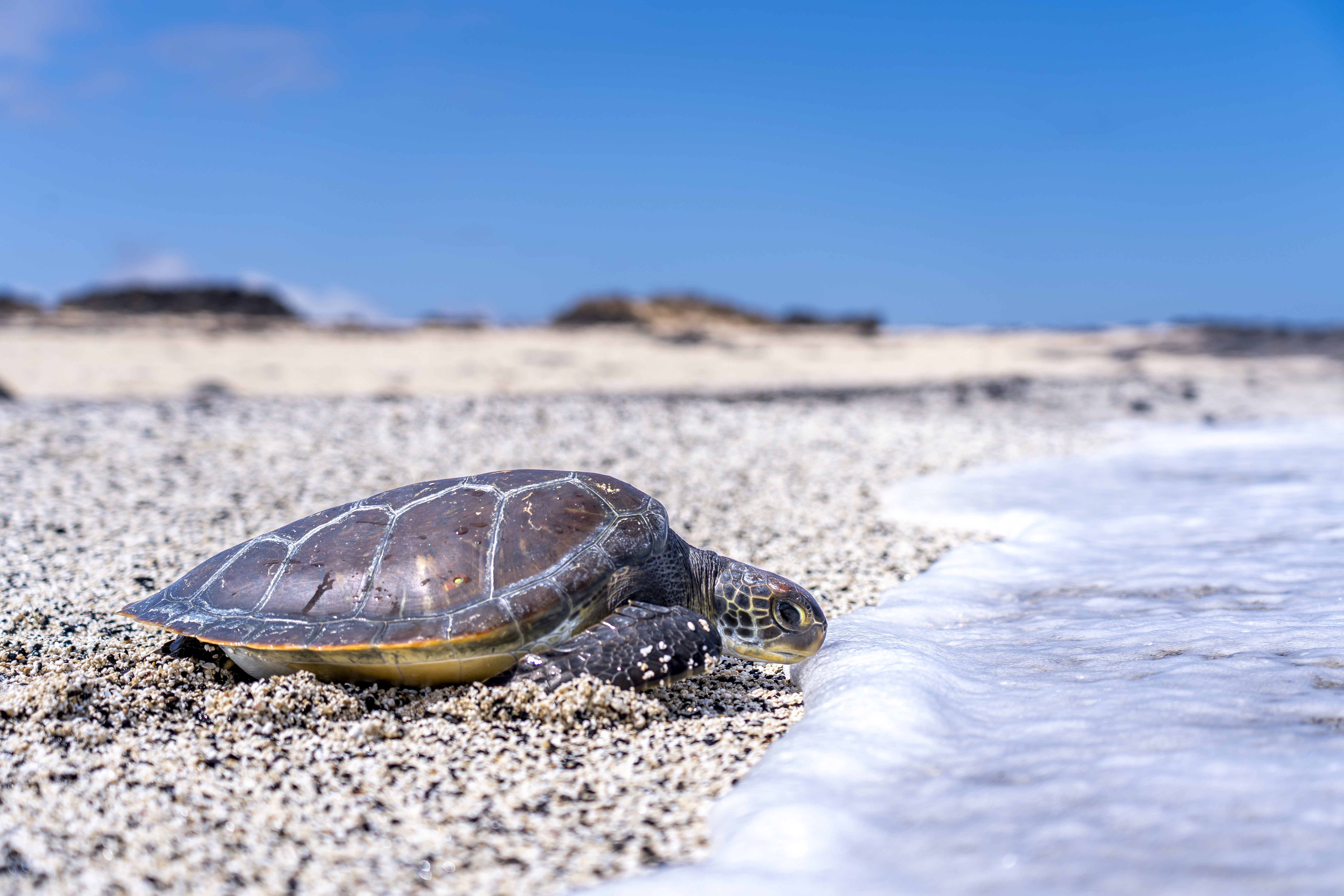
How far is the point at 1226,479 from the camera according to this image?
607cm

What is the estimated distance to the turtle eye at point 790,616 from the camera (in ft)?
9.20

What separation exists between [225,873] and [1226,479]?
6437 millimetres

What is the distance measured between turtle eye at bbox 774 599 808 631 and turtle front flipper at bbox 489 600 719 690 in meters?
0.22

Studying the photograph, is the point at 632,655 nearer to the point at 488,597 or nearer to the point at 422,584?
the point at 488,597

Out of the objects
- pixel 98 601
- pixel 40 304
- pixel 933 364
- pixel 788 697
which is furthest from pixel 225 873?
pixel 40 304

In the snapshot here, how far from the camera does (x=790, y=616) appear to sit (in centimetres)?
281

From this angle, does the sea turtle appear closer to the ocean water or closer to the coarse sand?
the coarse sand

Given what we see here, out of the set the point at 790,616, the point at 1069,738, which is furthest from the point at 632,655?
the point at 1069,738

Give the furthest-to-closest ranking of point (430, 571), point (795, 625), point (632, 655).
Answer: point (795, 625), point (430, 571), point (632, 655)

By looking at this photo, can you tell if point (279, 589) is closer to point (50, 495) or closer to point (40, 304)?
point (50, 495)

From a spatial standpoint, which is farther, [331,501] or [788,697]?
[331,501]

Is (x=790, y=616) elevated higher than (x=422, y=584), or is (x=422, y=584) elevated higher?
(x=422, y=584)

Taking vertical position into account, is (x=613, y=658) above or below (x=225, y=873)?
above

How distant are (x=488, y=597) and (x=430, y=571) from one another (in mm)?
215
